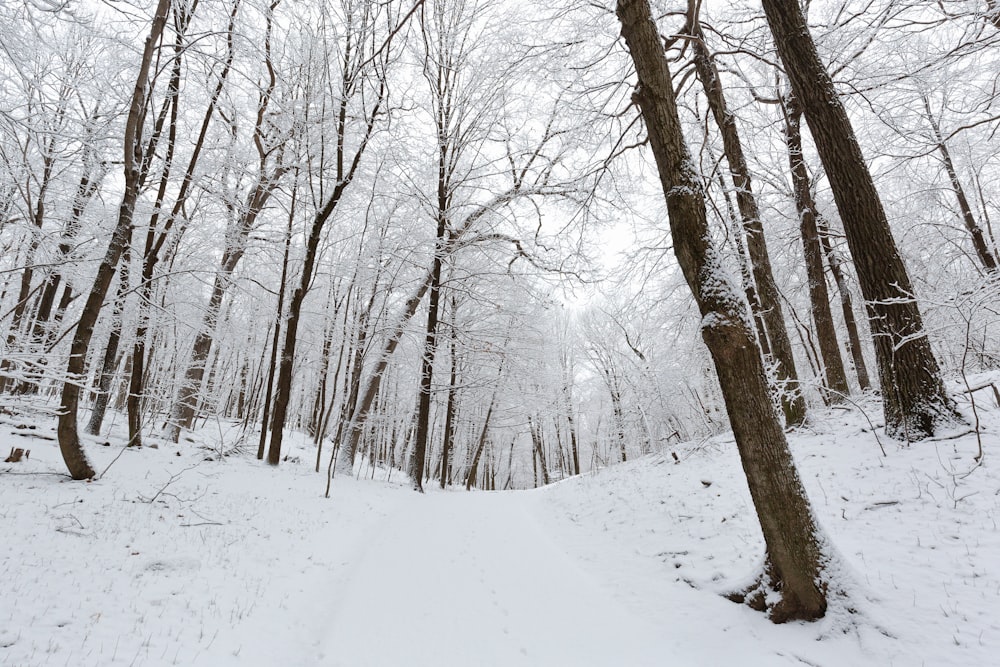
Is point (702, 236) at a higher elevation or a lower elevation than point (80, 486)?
higher

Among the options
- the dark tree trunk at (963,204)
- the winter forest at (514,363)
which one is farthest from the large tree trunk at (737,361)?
the dark tree trunk at (963,204)

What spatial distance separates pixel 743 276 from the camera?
27.6 feet

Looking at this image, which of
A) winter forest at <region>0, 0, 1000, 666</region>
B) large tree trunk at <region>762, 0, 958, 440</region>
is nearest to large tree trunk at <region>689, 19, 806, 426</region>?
winter forest at <region>0, 0, 1000, 666</region>

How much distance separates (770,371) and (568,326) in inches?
983

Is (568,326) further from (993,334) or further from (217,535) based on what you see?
(217,535)

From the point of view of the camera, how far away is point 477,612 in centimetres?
373

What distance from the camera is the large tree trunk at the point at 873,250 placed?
4324 millimetres

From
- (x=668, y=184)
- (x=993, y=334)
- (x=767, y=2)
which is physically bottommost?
(x=993, y=334)

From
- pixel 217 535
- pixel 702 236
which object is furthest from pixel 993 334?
pixel 217 535

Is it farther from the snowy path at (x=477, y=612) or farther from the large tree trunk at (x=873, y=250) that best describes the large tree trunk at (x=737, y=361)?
the large tree trunk at (x=873, y=250)

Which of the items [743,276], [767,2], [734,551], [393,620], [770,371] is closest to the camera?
[393,620]

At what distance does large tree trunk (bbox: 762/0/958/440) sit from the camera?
4.32 metres

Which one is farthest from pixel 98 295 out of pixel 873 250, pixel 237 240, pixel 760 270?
pixel 760 270

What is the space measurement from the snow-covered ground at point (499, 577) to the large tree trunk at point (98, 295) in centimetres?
35
